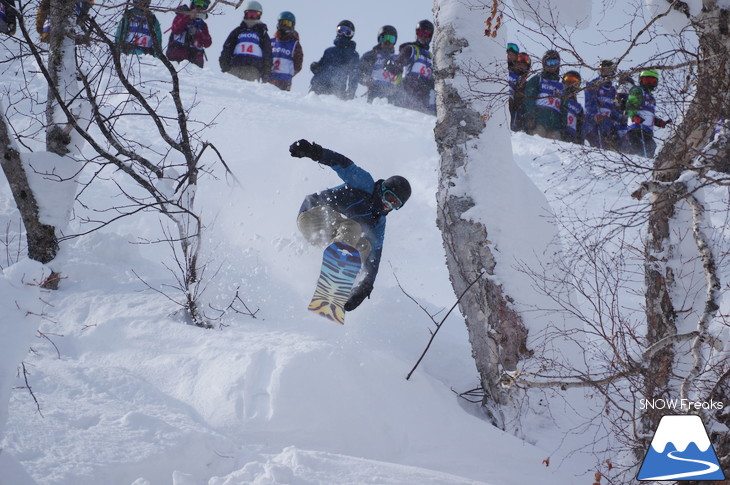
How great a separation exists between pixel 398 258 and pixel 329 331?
3.20m

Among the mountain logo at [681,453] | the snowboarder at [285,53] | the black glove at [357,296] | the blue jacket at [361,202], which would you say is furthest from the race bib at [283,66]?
the mountain logo at [681,453]

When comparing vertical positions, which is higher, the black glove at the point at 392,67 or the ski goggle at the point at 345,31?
the ski goggle at the point at 345,31

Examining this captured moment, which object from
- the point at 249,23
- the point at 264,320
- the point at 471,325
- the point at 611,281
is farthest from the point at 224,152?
the point at 611,281

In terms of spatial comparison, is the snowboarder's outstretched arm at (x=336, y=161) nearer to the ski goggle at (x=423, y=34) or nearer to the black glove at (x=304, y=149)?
the black glove at (x=304, y=149)

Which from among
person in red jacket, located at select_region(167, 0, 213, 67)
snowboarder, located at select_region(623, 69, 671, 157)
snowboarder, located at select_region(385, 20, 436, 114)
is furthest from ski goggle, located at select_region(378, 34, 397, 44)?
snowboarder, located at select_region(623, 69, 671, 157)

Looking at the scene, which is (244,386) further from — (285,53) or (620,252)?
(285,53)

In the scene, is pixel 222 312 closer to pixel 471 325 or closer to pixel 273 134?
pixel 471 325

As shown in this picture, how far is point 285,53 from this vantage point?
1047 centimetres

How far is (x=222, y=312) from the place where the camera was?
15.0ft

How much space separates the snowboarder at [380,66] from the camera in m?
10.6

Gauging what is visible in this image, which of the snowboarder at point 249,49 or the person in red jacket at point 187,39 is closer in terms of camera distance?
the person in red jacket at point 187,39

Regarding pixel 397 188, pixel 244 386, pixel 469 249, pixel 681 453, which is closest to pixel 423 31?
pixel 397 188

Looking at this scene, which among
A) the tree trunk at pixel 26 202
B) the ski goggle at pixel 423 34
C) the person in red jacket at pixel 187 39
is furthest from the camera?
the ski goggle at pixel 423 34

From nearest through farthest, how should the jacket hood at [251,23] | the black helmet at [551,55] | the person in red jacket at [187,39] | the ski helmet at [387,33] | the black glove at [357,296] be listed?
1. the black helmet at [551,55]
2. the black glove at [357,296]
3. the person in red jacket at [187,39]
4. the jacket hood at [251,23]
5. the ski helmet at [387,33]
